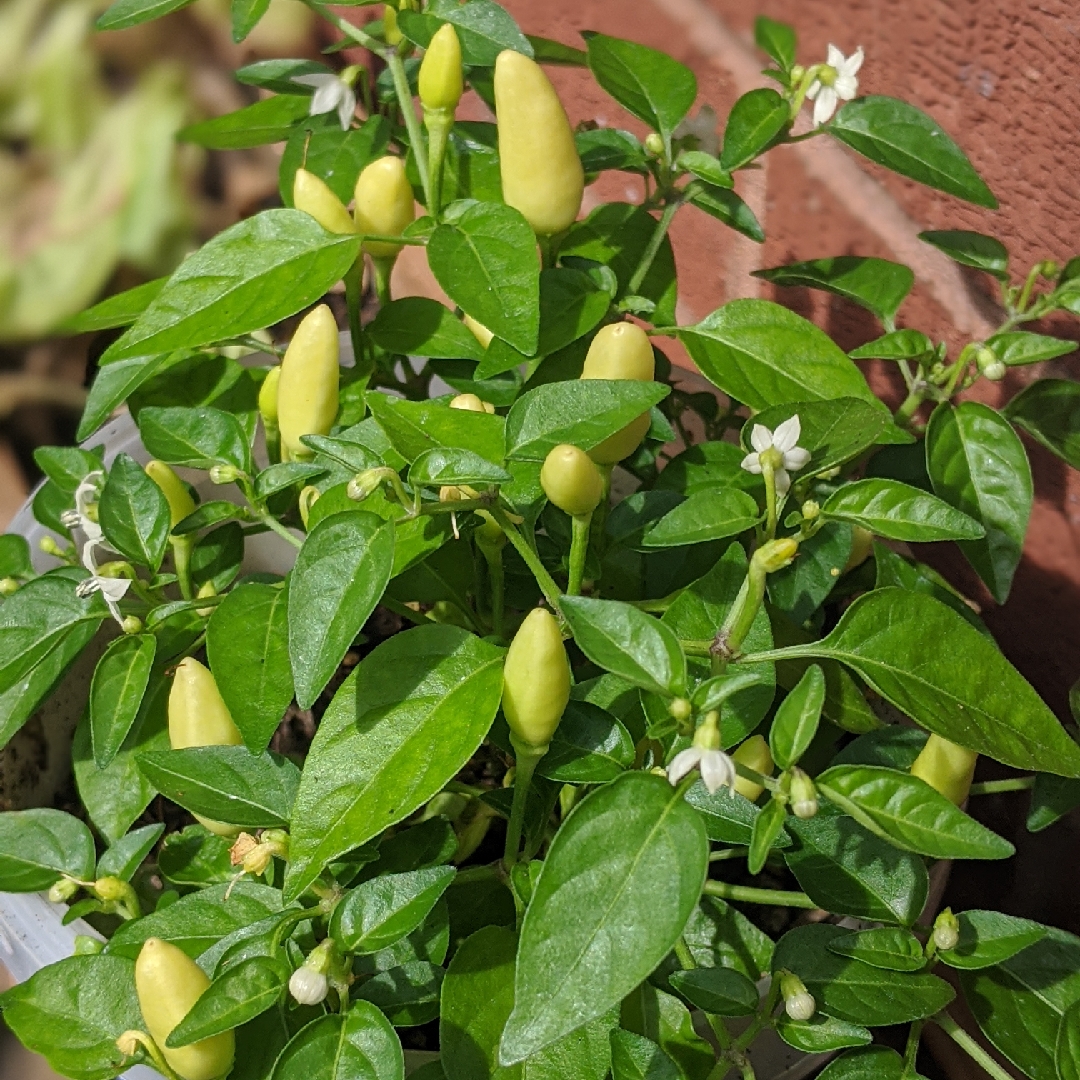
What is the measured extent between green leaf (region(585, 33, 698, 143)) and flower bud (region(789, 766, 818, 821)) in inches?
14.2

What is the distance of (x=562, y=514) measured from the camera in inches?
23.4

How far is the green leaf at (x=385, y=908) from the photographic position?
1.45 feet

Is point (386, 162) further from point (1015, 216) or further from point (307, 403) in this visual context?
point (1015, 216)

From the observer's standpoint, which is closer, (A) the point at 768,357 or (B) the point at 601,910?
(B) the point at 601,910

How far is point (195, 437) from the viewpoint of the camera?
1.93ft

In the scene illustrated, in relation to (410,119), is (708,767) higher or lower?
lower

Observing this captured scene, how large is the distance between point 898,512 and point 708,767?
0.16m

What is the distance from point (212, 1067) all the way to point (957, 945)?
301 mm

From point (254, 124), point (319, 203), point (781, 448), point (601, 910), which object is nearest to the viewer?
point (601, 910)

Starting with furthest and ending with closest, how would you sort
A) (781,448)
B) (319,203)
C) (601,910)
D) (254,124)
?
(254,124) → (319,203) → (781,448) → (601,910)

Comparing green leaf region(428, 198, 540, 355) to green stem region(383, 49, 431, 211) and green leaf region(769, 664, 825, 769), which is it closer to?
green stem region(383, 49, 431, 211)

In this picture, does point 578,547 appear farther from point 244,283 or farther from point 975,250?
point 975,250

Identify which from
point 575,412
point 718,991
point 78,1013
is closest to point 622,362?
point 575,412

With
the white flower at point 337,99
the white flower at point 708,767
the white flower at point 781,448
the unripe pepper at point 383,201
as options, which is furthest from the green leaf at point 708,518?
the white flower at point 337,99
